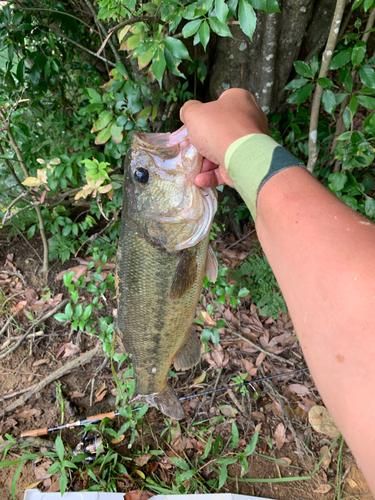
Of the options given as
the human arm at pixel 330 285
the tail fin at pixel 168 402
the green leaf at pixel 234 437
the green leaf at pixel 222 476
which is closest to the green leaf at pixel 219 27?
the human arm at pixel 330 285

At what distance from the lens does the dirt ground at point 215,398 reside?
8.07ft

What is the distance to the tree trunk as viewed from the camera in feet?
8.50

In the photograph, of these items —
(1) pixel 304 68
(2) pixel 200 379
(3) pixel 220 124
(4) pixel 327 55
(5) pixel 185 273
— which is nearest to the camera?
(3) pixel 220 124

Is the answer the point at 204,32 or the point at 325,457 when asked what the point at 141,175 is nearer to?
the point at 204,32

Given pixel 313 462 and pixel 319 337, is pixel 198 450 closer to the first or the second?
pixel 313 462

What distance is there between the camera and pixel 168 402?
7.63 feet

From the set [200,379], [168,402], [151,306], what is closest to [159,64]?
[151,306]

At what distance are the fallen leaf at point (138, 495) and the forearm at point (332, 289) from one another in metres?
2.33

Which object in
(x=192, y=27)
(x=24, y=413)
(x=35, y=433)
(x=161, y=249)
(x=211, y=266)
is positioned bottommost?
(x=24, y=413)

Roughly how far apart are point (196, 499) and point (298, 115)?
145 inches

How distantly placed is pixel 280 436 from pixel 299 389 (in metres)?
0.48

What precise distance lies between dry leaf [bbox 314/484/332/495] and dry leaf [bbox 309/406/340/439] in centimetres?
38

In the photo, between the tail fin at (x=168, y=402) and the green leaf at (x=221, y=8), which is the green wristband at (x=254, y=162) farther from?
the tail fin at (x=168, y=402)

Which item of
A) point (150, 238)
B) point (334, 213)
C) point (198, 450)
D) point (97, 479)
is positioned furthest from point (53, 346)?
point (334, 213)
